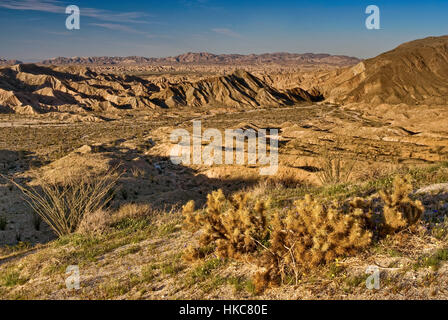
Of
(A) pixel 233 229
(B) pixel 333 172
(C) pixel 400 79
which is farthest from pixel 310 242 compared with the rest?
(C) pixel 400 79

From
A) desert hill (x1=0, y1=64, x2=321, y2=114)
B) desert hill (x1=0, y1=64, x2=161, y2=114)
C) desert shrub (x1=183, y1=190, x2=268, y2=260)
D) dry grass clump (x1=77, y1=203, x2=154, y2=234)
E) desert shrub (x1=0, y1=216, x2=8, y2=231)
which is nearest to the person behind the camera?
desert shrub (x1=183, y1=190, x2=268, y2=260)

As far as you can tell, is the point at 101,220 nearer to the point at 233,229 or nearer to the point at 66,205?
the point at 66,205

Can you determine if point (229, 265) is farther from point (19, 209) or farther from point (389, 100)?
point (389, 100)

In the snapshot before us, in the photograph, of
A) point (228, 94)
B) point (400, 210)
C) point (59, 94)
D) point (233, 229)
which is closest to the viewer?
point (400, 210)

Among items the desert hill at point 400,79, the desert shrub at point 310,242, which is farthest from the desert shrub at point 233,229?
the desert hill at point 400,79

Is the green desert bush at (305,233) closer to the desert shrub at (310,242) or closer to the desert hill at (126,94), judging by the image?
the desert shrub at (310,242)

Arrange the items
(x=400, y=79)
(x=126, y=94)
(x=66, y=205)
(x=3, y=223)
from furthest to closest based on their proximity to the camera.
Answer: (x=126, y=94)
(x=400, y=79)
(x=66, y=205)
(x=3, y=223)

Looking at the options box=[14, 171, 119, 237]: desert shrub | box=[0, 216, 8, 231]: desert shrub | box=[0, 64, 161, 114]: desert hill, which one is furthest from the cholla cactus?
box=[0, 64, 161, 114]: desert hill

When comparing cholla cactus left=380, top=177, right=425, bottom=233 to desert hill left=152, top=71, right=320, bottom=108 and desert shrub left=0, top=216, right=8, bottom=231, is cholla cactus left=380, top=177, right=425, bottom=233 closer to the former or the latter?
desert shrub left=0, top=216, right=8, bottom=231
